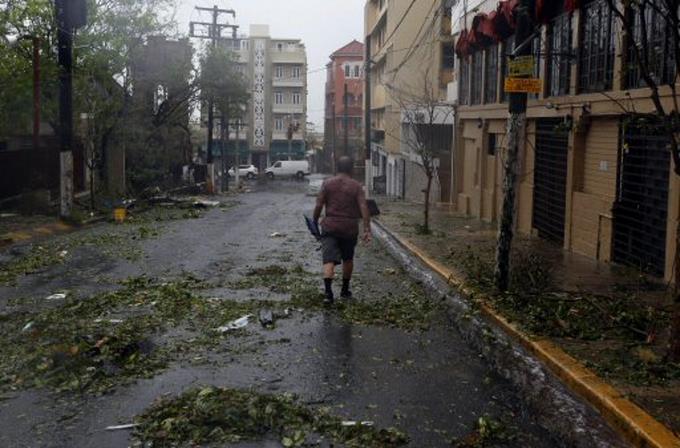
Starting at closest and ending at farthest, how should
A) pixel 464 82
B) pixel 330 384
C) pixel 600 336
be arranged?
pixel 330 384
pixel 600 336
pixel 464 82

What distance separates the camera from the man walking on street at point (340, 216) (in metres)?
9.95

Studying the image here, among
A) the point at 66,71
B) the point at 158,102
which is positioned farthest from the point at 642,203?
the point at 158,102

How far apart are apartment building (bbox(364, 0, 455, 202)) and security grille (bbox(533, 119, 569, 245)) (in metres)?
5.57

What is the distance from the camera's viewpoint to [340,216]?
9961 millimetres

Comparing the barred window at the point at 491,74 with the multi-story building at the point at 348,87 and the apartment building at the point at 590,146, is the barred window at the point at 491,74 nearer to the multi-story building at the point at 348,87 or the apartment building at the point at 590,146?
the apartment building at the point at 590,146

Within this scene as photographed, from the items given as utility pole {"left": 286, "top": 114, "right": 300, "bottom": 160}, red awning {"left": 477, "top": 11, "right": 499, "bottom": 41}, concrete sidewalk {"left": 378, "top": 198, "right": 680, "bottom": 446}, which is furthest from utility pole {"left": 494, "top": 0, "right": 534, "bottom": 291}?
utility pole {"left": 286, "top": 114, "right": 300, "bottom": 160}

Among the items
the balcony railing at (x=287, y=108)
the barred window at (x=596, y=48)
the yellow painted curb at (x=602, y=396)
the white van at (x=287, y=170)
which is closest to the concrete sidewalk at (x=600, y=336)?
the yellow painted curb at (x=602, y=396)

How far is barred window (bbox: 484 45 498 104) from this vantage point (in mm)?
23895

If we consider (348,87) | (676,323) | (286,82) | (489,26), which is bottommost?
(676,323)

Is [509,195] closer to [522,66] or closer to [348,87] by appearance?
[522,66]

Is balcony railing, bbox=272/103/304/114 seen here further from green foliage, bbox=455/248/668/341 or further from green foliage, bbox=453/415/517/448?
green foliage, bbox=453/415/517/448

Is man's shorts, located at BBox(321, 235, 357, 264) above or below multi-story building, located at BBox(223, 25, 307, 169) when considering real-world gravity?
below

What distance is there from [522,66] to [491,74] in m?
15.2

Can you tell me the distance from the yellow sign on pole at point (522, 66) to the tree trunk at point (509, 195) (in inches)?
18.4
